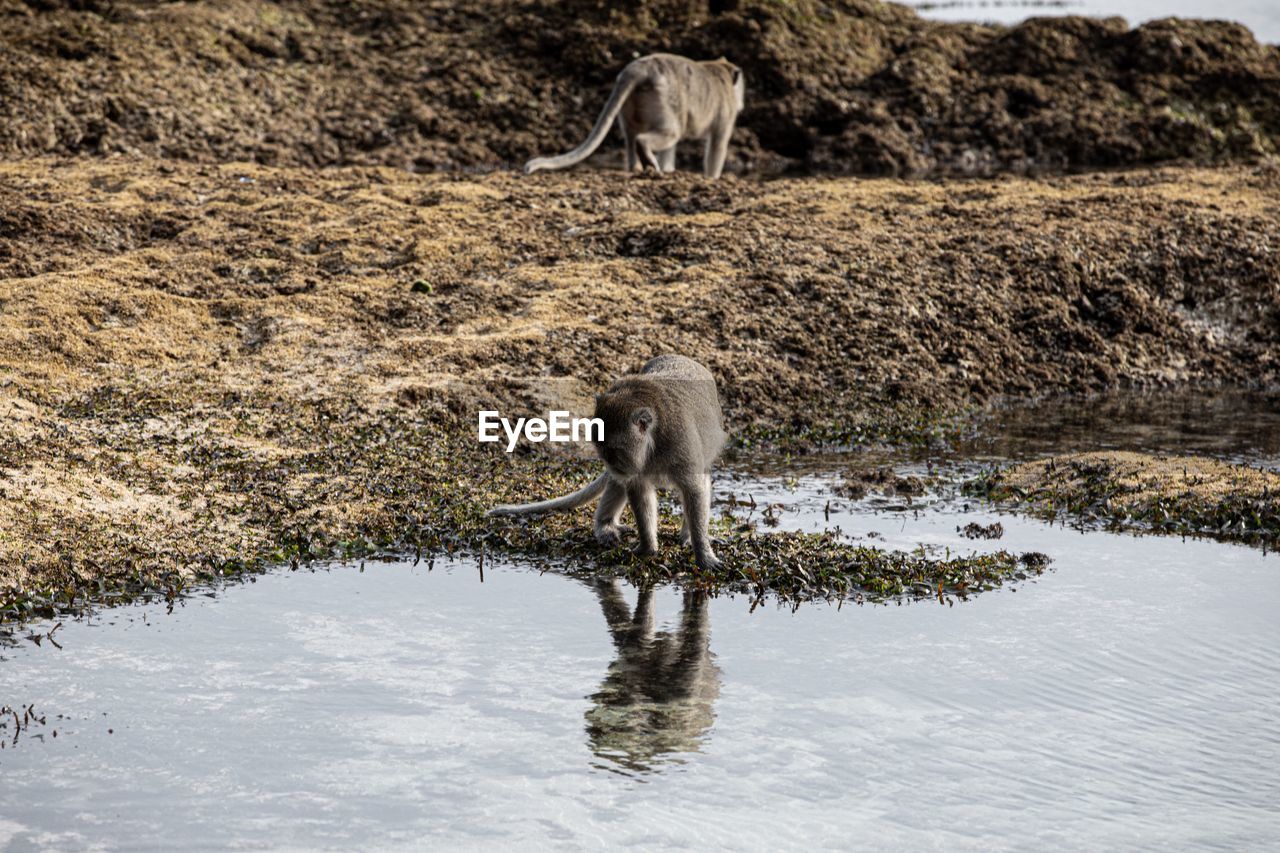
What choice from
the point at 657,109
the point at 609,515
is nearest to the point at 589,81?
the point at 657,109

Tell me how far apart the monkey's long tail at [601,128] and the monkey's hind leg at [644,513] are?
736cm

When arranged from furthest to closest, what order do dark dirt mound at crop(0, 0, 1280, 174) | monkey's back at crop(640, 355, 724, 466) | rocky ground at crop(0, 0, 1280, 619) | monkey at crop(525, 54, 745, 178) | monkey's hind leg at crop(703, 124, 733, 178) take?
dark dirt mound at crop(0, 0, 1280, 174) → monkey's hind leg at crop(703, 124, 733, 178) → monkey at crop(525, 54, 745, 178) → rocky ground at crop(0, 0, 1280, 619) → monkey's back at crop(640, 355, 724, 466)

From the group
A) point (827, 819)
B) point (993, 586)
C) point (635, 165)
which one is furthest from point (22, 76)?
point (827, 819)

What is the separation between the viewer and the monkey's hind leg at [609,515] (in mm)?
7852

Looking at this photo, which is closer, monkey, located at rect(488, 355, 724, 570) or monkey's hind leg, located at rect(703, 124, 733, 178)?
monkey, located at rect(488, 355, 724, 570)

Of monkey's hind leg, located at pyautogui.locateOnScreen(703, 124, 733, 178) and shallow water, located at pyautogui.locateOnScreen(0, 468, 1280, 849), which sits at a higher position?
monkey's hind leg, located at pyautogui.locateOnScreen(703, 124, 733, 178)

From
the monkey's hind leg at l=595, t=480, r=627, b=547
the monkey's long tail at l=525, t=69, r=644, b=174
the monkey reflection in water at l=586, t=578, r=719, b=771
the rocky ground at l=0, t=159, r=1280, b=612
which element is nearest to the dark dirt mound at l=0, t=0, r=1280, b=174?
the monkey's long tail at l=525, t=69, r=644, b=174

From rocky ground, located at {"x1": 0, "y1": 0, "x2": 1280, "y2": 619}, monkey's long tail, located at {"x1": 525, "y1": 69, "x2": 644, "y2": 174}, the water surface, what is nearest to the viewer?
the water surface

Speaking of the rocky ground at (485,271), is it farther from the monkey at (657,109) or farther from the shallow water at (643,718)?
the monkey at (657,109)

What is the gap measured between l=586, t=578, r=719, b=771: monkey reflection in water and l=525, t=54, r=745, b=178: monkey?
324 inches

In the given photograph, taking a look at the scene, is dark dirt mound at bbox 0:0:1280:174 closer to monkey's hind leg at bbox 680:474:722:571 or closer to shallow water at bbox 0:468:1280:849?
monkey's hind leg at bbox 680:474:722:571

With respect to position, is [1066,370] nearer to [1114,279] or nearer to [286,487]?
[1114,279]

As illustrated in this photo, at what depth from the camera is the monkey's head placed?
698 centimetres

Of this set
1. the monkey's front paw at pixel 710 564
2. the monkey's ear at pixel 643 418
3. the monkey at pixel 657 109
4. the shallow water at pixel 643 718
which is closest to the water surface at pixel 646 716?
the shallow water at pixel 643 718
